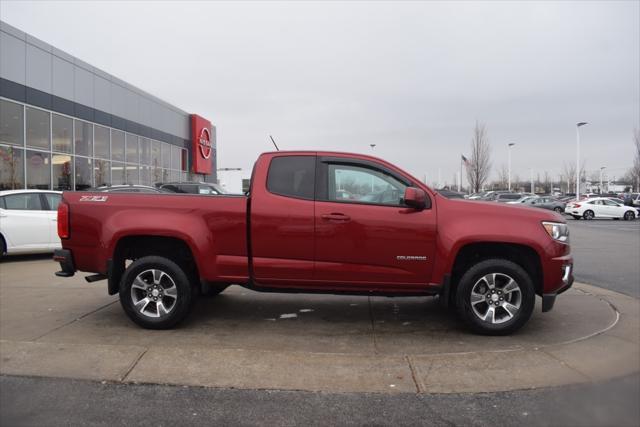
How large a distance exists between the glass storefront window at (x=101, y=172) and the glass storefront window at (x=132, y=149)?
93.7 inches

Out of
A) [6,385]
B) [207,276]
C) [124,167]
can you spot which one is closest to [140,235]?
[207,276]

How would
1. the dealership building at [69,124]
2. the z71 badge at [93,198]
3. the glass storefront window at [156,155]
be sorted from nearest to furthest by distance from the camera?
the z71 badge at [93,198] < the dealership building at [69,124] < the glass storefront window at [156,155]

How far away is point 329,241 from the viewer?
5215 mm

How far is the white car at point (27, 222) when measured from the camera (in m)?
10.2

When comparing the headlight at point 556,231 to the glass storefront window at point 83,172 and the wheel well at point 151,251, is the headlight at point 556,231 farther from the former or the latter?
the glass storefront window at point 83,172

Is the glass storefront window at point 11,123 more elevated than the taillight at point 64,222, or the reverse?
the glass storefront window at point 11,123

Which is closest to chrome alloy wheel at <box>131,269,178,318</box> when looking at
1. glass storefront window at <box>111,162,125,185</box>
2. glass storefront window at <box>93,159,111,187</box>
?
glass storefront window at <box>93,159,111,187</box>

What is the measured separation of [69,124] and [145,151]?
314 inches

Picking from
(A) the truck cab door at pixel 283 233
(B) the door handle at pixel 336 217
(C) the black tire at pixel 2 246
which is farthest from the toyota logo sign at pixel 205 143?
(B) the door handle at pixel 336 217

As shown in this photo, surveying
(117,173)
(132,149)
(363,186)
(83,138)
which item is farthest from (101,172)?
(363,186)

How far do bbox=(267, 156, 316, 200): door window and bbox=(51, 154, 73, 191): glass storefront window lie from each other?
17574mm

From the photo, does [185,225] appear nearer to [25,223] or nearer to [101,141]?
[25,223]

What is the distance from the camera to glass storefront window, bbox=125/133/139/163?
26922 millimetres

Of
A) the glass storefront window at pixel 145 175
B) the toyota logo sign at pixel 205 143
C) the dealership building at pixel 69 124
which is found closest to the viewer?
the dealership building at pixel 69 124
